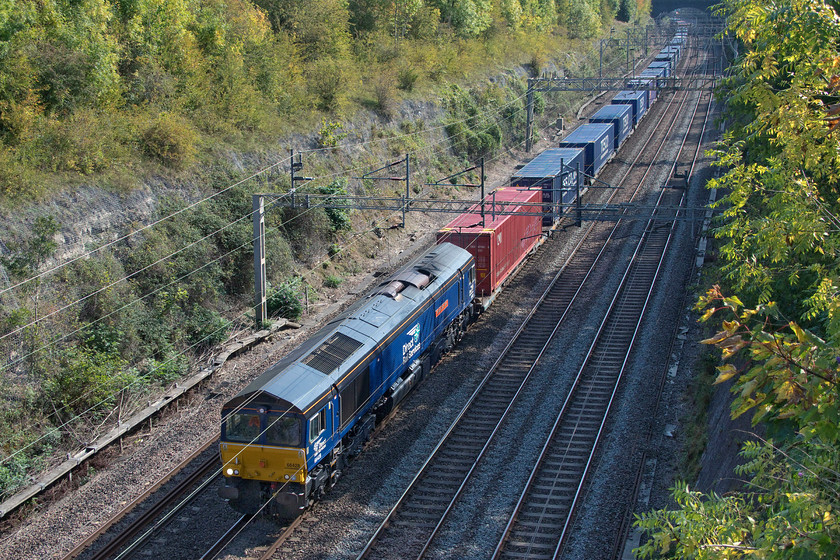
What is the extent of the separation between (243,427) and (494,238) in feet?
43.6

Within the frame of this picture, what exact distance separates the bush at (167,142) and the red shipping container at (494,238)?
964cm

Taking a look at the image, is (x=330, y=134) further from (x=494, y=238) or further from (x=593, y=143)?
(x=593, y=143)

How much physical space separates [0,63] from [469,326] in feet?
54.7

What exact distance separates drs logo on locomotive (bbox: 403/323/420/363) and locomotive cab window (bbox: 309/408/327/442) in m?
4.43

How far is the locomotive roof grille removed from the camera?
1575 centimetres

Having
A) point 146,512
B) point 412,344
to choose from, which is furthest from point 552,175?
point 146,512

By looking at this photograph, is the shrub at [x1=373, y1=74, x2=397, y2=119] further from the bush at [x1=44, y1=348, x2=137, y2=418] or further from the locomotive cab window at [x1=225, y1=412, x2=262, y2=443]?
the locomotive cab window at [x1=225, y1=412, x2=262, y2=443]

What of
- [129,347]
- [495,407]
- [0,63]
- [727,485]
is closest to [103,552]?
[129,347]

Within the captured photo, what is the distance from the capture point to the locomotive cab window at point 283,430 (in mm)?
14305

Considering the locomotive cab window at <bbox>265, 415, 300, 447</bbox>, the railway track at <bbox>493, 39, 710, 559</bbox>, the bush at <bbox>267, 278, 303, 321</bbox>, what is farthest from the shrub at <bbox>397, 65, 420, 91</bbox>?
the locomotive cab window at <bbox>265, 415, 300, 447</bbox>

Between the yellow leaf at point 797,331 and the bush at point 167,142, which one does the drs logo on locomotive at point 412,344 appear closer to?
the bush at point 167,142

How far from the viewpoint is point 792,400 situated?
5906 millimetres

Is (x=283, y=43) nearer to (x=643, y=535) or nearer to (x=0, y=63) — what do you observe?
(x=0, y=63)

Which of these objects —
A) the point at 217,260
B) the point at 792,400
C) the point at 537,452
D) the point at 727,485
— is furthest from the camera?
the point at 217,260
